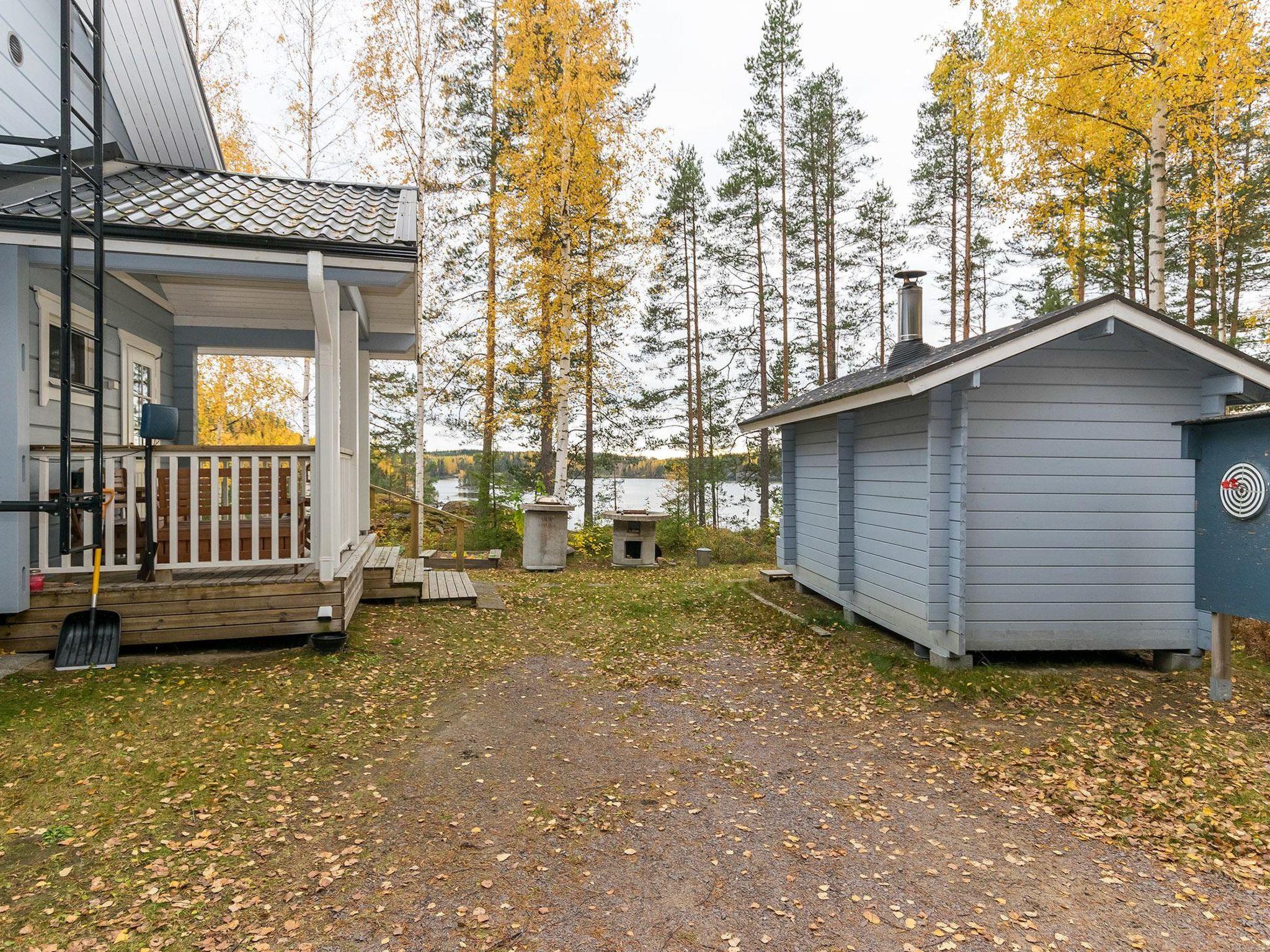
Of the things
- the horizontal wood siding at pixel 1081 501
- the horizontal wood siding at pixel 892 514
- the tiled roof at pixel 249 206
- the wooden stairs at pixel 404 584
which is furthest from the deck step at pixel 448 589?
the horizontal wood siding at pixel 1081 501

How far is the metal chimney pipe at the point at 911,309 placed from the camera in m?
7.66

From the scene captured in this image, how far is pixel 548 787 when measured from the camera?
361 cm

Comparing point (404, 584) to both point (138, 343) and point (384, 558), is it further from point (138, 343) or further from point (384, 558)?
point (138, 343)

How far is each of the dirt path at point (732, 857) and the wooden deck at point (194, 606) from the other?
1756mm

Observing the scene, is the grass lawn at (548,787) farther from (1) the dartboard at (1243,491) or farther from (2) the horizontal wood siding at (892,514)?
(1) the dartboard at (1243,491)

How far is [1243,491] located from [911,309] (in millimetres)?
3935

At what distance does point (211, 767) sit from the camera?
11.4ft

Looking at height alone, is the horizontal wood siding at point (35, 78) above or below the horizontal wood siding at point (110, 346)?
above

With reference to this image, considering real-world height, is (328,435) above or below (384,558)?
above

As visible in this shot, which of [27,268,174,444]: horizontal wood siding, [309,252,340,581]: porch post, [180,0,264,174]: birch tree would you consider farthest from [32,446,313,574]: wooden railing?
[180,0,264,174]: birch tree

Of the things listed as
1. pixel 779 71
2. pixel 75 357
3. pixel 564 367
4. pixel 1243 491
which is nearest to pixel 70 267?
pixel 75 357

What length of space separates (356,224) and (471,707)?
416cm

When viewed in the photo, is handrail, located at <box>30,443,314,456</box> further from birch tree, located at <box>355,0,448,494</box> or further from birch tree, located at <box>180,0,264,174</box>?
birch tree, located at <box>180,0,264,174</box>

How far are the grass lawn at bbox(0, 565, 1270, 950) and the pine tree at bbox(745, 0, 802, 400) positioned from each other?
12707mm
